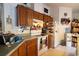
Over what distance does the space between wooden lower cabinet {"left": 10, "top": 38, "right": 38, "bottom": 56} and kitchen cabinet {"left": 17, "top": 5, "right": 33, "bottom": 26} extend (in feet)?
0.76

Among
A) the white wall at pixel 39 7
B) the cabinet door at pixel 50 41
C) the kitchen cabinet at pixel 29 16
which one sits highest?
the white wall at pixel 39 7

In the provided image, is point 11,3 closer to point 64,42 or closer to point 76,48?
point 64,42

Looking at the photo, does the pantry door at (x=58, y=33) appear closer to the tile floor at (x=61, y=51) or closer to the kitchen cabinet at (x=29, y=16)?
the tile floor at (x=61, y=51)

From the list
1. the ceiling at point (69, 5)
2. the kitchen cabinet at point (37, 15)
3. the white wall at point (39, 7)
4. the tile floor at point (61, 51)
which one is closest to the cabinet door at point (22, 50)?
the tile floor at point (61, 51)

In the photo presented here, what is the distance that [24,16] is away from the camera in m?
1.88

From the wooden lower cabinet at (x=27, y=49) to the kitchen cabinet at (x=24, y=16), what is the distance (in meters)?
0.23

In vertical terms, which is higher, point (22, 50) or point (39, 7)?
point (39, 7)

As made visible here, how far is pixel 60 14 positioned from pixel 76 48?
1.56ft

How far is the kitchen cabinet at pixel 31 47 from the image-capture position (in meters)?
1.86

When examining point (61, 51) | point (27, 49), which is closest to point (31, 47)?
point (27, 49)

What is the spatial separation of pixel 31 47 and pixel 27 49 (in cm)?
6

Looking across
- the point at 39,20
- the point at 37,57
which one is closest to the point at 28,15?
the point at 39,20

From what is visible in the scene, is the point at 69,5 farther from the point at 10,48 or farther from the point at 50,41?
the point at 10,48

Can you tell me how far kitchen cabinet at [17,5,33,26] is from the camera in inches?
72.0
